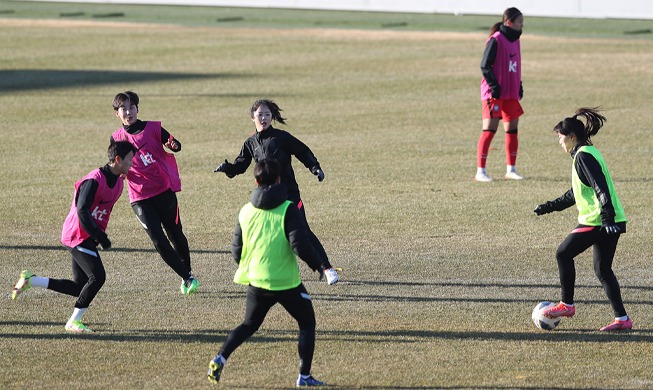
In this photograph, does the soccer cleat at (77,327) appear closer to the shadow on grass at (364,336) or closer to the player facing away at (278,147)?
the shadow on grass at (364,336)

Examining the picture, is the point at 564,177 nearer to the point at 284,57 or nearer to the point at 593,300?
the point at 593,300

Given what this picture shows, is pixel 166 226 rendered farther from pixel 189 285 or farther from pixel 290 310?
pixel 290 310

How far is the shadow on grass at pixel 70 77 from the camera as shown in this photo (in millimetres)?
26750

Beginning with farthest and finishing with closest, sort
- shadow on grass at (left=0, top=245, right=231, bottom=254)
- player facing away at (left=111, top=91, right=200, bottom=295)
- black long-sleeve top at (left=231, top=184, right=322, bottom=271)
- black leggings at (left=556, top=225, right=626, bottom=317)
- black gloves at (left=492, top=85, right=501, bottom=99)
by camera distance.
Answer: black gloves at (left=492, top=85, right=501, bottom=99), shadow on grass at (left=0, top=245, right=231, bottom=254), player facing away at (left=111, top=91, right=200, bottom=295), black leggings at (left=556, top=225, right=626, bottom=317), black long-sleeve top at (left=231, top=184, right=322, bottom=271)

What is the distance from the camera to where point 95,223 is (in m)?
9.06

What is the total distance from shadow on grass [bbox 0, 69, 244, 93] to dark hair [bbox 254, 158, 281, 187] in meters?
19.7

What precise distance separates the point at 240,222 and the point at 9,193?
8.91m

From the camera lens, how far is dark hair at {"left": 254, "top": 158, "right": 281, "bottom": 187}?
7.71 m

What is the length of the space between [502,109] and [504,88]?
319mm

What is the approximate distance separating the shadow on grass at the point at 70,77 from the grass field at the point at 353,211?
147 millimetres

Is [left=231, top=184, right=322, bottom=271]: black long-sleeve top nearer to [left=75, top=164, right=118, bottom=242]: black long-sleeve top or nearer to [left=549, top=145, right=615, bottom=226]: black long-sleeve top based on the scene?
[left=75, top=164, right=118, bottom=242]: black long-sleeve top

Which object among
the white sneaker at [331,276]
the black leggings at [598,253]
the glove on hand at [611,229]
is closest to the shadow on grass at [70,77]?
the white sneaker at [331,276]

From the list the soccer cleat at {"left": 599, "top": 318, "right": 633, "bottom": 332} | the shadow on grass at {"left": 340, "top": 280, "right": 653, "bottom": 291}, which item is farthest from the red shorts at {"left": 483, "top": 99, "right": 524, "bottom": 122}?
the soccer cleat at {"left": 599, "top": 318, "right": 633, "bottom": 332}

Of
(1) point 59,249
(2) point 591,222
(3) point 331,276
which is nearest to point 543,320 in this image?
(2) point 591,222
